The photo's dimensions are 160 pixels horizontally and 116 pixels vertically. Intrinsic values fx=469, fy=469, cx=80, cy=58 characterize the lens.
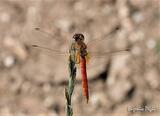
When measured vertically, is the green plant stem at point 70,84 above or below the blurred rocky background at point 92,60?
below

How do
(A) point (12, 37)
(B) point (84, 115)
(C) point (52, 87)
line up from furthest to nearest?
(A) point (12, 37), (C) point (52, 87), (B) point (84, 115)

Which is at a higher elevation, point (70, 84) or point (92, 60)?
point (92, 60)

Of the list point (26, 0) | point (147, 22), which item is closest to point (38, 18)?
point (26, 0)

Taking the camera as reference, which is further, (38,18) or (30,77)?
(38,18)

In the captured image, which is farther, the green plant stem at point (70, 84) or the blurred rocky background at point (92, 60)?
the blurred rocky background at point (92, 60)

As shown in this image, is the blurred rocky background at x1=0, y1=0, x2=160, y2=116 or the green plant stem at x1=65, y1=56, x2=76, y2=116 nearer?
the green plant stem at x1=65, y1=56, x2=76, y2=116

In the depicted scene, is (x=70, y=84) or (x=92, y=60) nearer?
(x=70, y=84)

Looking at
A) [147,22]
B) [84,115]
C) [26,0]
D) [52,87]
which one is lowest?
[84,115]

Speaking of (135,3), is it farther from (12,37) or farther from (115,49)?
(12,37)
